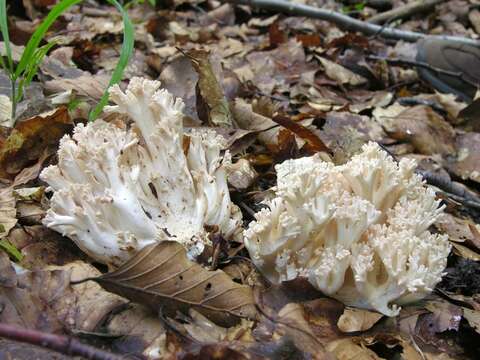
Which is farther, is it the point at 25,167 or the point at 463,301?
the point at 25,167

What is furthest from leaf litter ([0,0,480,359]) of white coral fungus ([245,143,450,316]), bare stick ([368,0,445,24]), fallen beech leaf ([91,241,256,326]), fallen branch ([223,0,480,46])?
bare stick ([368,0,445,24])

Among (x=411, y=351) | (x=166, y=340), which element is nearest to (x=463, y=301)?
(x=411, y=351)

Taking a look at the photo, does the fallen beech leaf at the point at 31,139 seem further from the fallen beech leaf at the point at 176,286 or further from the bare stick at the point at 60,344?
the bare stick at the point at 60,344

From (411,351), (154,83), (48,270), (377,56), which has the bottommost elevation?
(377,56)

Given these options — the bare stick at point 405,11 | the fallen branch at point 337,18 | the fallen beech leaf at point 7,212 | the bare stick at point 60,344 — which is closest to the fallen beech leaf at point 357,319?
the bare stick at point 60,344

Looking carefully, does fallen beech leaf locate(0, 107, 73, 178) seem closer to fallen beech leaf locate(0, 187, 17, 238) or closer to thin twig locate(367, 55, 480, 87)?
fallen beech leaf locate(0, 187, 17, 238)

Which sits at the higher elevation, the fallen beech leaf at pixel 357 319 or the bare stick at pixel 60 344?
the bare stick at pixel 60 344

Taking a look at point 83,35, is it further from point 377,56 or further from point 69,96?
point 377,56
